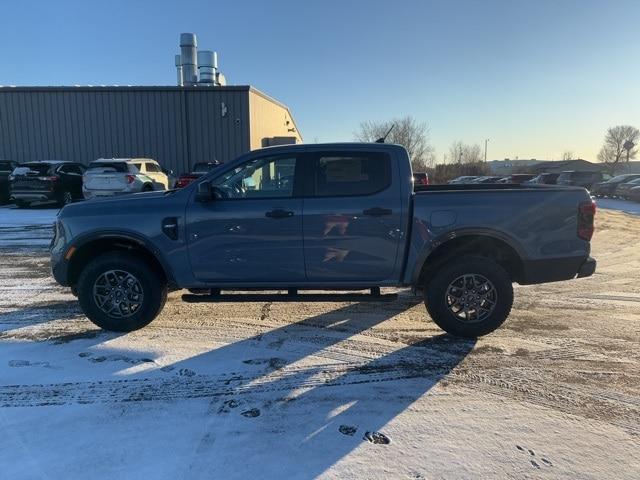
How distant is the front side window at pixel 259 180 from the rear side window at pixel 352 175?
304 millimetres

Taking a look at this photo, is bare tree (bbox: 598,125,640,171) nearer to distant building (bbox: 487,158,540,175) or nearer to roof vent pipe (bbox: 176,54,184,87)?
distant building (bbox: 487,158,540,175)

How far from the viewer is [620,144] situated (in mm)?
89125

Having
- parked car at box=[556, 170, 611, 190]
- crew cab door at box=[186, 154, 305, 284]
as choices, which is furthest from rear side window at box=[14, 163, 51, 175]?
parked car at box=[556, 170, 611, 190]

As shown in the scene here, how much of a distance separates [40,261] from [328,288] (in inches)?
258

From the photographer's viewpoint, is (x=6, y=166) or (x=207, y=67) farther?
(x=207, y=67)

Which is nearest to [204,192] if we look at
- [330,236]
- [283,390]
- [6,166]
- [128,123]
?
[330,236]

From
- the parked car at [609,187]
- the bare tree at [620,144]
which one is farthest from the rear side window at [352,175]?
the bare tree at [620,144]

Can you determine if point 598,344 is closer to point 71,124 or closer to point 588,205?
point 588,205

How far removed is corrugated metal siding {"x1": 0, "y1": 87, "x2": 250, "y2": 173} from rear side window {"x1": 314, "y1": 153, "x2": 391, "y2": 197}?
21469 millimetres

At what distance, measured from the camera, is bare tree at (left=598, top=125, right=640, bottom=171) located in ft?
287

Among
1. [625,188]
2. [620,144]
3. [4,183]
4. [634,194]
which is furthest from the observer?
[620,144]

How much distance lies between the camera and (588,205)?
15.3 ft

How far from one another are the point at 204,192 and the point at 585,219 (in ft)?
12.4

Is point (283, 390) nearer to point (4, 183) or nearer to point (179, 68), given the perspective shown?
point (4, 183)
